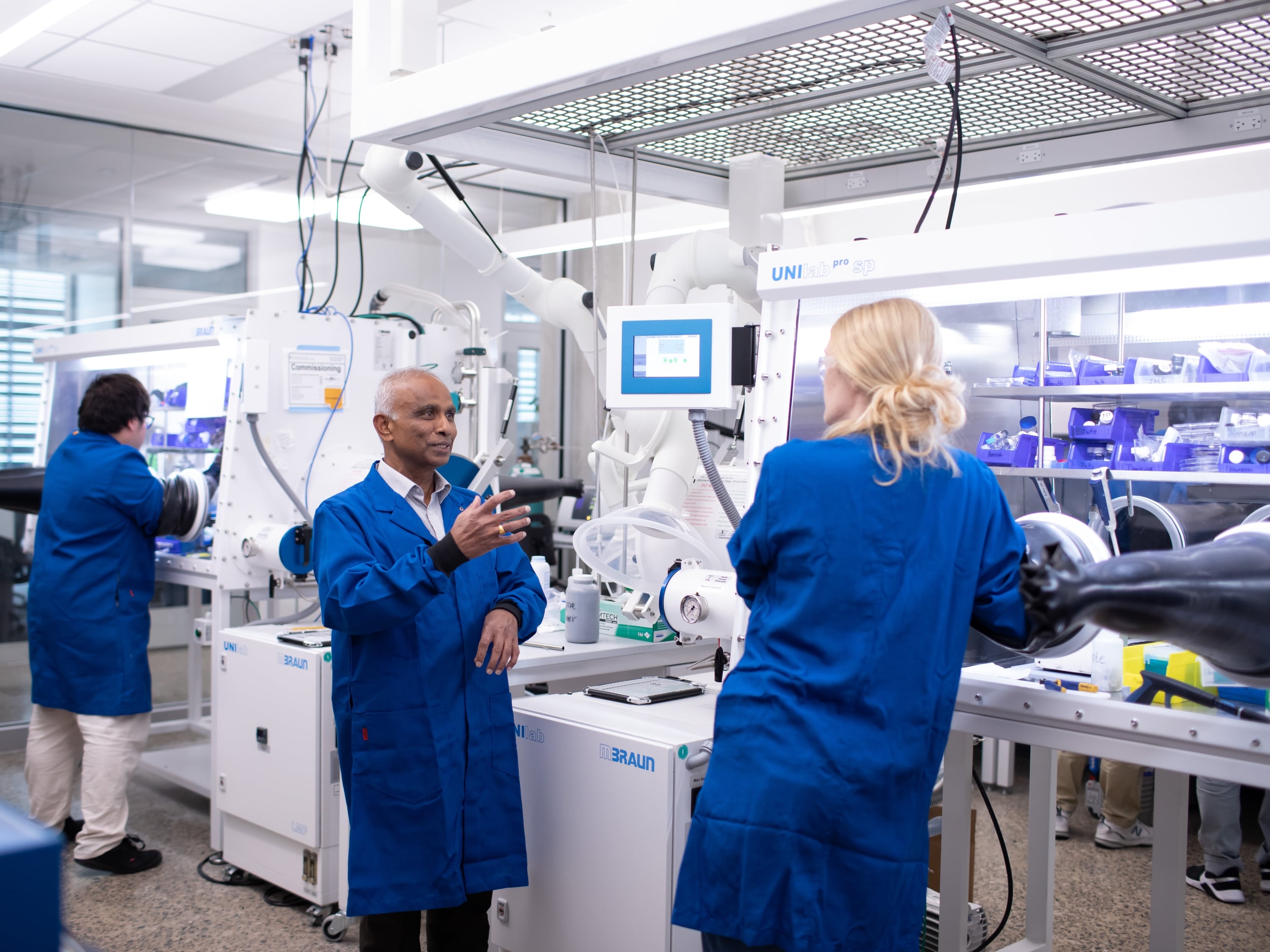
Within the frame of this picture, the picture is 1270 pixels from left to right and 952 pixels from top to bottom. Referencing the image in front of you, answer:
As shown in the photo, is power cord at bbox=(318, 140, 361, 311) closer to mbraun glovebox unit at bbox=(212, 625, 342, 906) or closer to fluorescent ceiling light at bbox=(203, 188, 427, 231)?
fluorescent ceiling light at bbox=(203, 188, 427, 231)

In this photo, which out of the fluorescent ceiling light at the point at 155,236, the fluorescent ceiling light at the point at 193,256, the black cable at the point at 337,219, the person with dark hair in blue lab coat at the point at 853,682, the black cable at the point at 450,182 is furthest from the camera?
the fluorescent ceiling light at the point at 193,256

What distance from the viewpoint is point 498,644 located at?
7.66 ft

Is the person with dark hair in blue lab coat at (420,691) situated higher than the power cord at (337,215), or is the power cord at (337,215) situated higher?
the power cord at (337,215)

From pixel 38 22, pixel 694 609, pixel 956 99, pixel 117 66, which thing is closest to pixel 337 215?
pixel 38 22

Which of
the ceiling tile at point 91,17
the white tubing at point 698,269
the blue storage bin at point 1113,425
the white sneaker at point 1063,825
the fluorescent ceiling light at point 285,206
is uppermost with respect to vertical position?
the ceiling tile at point 91,17

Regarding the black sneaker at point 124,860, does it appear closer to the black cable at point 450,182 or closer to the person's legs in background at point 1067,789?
the black cable at point 450,182

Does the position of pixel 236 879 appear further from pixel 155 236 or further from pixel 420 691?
pixel 155 236

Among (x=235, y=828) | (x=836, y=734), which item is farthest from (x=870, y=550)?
(x=235, y=828)

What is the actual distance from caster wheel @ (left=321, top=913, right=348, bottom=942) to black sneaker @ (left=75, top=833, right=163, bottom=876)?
90 centimetres

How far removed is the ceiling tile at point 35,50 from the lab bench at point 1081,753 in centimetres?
457

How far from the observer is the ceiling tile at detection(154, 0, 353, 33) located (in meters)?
4.29

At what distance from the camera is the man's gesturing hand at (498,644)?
233cm

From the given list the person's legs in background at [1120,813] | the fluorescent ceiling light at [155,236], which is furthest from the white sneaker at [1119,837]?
the fluorescent ceiling light at [155,236]

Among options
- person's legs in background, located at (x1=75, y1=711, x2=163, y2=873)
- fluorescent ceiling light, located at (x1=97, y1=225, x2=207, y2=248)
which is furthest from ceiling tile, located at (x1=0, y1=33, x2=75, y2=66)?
person's legs in background, located at (x1=75, y1=711, x2=163, y2=873)
